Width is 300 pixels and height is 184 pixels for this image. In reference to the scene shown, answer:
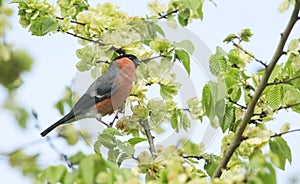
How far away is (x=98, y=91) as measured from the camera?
5.50ft

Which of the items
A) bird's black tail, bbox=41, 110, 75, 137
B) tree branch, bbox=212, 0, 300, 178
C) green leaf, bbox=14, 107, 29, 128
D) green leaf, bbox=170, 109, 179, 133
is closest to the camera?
tree branch, bbox=212, 0, 300, 178

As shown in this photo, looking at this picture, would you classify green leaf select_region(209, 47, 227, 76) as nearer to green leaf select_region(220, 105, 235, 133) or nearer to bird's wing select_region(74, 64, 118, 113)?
green leaf select_region(220, 105, 235, 133)

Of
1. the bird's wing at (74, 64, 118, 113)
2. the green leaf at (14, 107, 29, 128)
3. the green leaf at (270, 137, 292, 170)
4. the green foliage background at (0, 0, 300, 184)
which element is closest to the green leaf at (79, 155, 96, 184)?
the green foliage background at (0, 0, 300, 184)

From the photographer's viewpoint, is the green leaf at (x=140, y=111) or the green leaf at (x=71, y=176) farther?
the green leaf at (x=140, y=111)

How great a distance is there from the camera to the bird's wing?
1.64m

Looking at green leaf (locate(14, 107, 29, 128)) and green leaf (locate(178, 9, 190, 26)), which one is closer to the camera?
green leaf (locate(178, 9, 190, 26))

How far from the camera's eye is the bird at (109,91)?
5.21 ft

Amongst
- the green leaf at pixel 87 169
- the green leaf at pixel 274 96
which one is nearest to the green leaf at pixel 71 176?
the green leaf at pixel 87 169

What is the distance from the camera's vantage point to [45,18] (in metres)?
1.63

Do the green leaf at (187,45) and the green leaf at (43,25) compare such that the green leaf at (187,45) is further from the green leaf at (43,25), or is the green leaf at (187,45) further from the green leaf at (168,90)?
the green leaf at (43,25)

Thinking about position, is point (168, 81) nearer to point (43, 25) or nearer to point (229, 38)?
point (229, 38)

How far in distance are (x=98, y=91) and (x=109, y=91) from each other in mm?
63

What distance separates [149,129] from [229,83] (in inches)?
9.8

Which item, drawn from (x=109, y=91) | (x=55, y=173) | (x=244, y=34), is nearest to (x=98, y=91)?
(x=109, y=91)
